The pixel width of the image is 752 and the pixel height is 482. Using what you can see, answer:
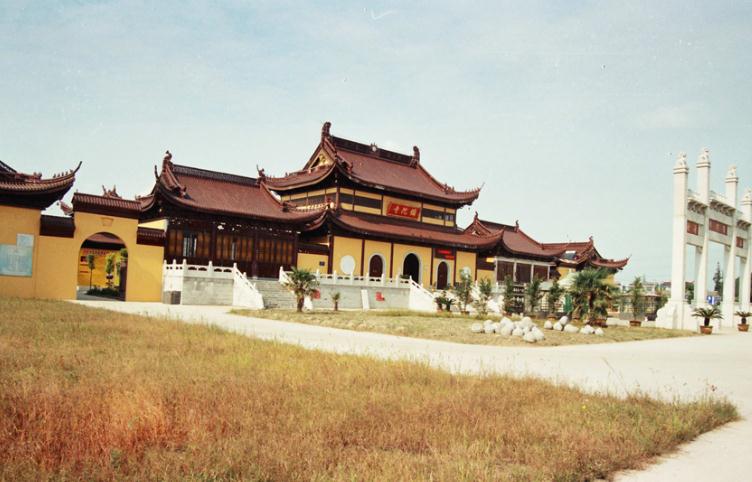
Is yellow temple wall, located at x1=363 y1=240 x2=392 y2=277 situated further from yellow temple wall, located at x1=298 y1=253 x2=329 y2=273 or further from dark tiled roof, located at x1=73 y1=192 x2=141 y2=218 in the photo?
dark tiled roof, located at x1=73 y1=192 x2=141 y2=218

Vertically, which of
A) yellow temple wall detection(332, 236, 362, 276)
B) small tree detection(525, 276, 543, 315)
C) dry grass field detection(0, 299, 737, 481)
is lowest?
dry grass field detection(0, 299, 737, 481)

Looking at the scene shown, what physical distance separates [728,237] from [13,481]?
118 feet

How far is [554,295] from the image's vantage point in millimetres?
30125

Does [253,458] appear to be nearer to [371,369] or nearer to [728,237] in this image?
[371,369]

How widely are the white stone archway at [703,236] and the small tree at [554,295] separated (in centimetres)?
461

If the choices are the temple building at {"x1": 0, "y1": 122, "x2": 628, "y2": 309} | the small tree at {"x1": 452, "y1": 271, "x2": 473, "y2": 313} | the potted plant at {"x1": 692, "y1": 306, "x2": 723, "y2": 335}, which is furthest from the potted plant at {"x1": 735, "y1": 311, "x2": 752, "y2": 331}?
the temple building at {"x1": 0, "y1": 122, "x2": 628, "y2": 309}

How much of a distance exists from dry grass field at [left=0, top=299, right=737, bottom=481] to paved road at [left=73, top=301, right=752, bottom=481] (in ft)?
1.11

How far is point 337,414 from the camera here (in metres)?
5.88

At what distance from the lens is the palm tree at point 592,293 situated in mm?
25516

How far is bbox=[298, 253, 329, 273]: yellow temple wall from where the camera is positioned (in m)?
36.0

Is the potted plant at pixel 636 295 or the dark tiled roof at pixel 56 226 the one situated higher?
the dark tiled roof at pixel 56 226

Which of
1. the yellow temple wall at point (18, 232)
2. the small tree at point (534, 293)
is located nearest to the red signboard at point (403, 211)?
the small tree at point (534, 293)

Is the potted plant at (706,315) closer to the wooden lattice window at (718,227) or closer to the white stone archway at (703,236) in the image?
the white stone archway at (703,236)

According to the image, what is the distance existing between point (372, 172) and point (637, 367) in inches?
1243
